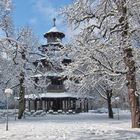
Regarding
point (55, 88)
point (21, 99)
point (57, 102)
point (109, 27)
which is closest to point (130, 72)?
point (109, 27)

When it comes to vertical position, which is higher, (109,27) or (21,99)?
(109,27)

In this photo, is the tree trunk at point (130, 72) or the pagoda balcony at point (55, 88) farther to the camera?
the pagoda balcony at point (55, 88)

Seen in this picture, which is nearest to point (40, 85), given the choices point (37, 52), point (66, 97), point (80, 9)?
point (37, 52)

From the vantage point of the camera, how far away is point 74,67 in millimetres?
20969

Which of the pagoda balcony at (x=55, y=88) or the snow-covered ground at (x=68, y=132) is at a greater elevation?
the pagoda balcony at (x=55, y=88)

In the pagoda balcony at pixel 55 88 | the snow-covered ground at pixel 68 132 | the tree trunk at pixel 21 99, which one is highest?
the pagoda balcony at pixel 55 88

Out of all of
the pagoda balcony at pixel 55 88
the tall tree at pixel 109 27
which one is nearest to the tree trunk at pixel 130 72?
the tall tree at pixel 109 27

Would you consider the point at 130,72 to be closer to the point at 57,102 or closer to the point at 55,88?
the point at 55,88

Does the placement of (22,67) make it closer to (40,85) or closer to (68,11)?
(40,85)

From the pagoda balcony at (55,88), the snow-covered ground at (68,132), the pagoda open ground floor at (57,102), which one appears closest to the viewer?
the snow-covered ground at (68,132)

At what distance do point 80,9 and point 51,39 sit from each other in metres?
43.2

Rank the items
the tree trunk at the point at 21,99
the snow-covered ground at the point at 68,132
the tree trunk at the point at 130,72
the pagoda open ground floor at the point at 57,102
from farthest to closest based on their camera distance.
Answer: the pagoda open ground floor at the point at 57,102 → the tree trunk at the point at 21,99 → the tree trunk at the point at 130,72 → the snow-covered ground at the point at 68,132

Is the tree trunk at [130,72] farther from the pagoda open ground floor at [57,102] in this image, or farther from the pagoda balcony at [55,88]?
the pagoda balcony at [55,88]

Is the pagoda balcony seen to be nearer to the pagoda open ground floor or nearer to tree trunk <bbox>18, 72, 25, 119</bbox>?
the pagoda open ground floor
